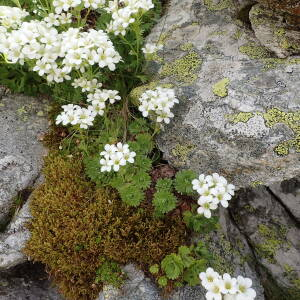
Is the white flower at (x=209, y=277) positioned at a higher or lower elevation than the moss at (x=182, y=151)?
lower

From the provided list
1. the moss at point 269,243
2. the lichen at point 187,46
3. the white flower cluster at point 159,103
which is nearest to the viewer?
the white flower cluster at point 159,103

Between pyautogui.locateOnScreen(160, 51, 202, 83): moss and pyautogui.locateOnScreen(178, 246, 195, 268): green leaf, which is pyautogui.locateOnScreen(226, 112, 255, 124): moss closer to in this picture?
pyautogui.locateOnScreen(160, 51, 202, 83): moss

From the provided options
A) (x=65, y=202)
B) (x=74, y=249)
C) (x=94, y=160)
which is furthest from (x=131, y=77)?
(x=74, y=249)

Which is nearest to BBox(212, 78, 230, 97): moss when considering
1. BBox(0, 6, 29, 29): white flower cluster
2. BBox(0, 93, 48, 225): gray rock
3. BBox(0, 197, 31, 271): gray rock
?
BBox(0, 93, 48, 225): gray rock

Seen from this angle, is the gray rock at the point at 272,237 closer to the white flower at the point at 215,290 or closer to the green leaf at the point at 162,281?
the green leaf at the point at 162,281

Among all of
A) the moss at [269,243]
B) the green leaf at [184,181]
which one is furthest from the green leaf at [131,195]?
the moss at [269,243]

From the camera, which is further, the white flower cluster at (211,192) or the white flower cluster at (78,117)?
the white flower cluster at (78,117)
